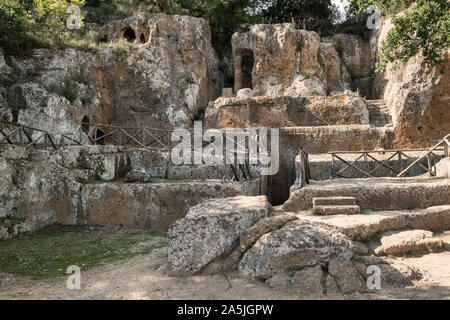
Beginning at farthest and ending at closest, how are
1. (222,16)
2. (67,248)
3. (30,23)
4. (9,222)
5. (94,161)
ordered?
(222,16) → (30,23) → (94,161) → (9,222) → (67,248)

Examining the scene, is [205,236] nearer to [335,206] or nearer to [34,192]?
[335,206]

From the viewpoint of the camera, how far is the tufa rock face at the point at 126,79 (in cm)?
1491

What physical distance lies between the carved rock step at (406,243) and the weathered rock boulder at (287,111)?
32.8 feet

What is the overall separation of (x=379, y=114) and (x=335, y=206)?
11.3m

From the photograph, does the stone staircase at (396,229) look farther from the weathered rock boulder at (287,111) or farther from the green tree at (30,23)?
the green tree at (30,23)

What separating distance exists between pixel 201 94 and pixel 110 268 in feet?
50.6

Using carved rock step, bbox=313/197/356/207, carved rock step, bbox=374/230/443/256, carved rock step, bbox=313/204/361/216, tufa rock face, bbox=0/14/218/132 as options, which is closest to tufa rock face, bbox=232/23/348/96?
tufa rock face, bbox=0/14/218/132

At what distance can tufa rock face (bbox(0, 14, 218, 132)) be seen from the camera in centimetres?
1491

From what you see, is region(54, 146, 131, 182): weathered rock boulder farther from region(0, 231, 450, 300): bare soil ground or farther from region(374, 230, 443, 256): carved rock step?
region(374, 230, 443, 256): carved rock step

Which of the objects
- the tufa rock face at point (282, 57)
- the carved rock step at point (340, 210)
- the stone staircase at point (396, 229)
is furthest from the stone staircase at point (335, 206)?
the tufa rock face at point (282, 57)

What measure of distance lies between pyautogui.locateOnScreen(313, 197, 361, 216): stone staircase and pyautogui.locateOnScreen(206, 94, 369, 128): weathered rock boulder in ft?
29.3

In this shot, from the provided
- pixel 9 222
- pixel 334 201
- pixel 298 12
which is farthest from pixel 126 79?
pixel 298 12

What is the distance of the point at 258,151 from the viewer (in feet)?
40.8

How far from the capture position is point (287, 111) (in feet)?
51.6
